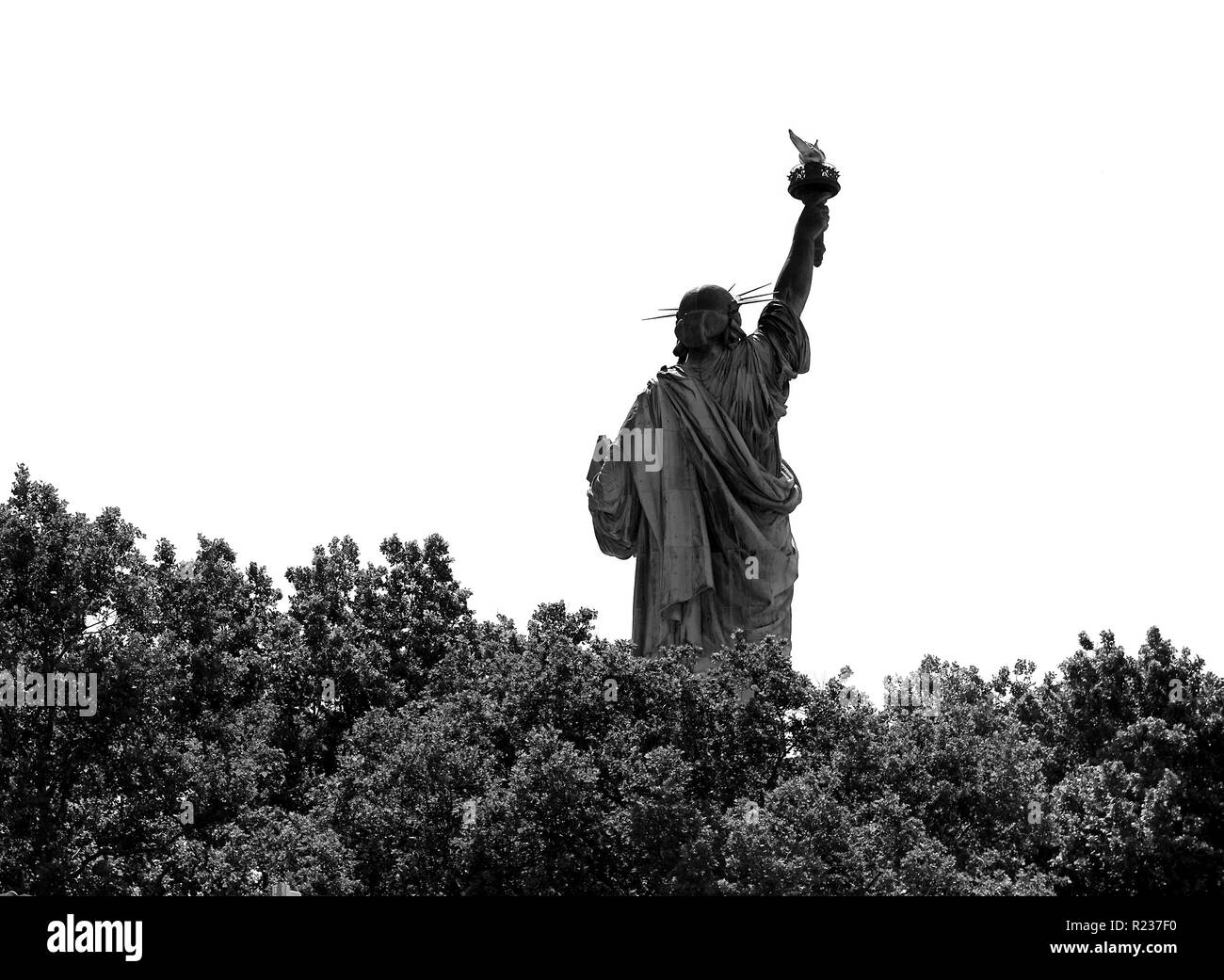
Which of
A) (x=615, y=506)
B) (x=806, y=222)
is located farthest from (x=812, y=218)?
(x=615, y=506)

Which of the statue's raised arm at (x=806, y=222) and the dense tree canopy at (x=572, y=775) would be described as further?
the statue's raised arm at (x=806, y=222)

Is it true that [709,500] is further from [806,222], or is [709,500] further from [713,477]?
[806,222]

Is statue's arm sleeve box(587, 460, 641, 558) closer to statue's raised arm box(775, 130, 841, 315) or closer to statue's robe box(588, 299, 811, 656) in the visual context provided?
statue's robe box(588, 299, 811, 656)

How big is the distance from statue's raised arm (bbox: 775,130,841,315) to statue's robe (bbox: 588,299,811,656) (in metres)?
0.62

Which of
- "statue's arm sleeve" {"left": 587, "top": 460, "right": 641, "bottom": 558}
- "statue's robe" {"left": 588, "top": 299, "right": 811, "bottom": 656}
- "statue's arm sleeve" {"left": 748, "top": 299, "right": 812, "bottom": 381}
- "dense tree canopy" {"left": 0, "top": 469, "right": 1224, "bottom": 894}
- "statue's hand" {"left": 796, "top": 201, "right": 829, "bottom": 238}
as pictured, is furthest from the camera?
"statue's hand" {"left": 796, "top": 201, "right": 829, "bottom": 238}

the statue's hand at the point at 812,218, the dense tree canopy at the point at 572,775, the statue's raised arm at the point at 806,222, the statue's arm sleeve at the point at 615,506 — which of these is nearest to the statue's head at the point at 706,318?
the statue's raised arm at the point at 806,222

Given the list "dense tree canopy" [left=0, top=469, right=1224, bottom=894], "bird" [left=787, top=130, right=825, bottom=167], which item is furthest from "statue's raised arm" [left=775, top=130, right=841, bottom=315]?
"dense tree canopy" [left=0, top=469, right=1224, bottom=894]

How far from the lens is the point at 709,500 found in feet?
123

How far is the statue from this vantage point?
37.0 metres

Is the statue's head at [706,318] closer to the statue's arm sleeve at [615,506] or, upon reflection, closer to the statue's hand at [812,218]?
the statue's hand at [812,218]

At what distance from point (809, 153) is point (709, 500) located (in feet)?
19.3

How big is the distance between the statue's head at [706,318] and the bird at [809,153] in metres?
2.50

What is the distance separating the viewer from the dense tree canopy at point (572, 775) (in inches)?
1232

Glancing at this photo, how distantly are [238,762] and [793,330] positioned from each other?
1455 centimetres
